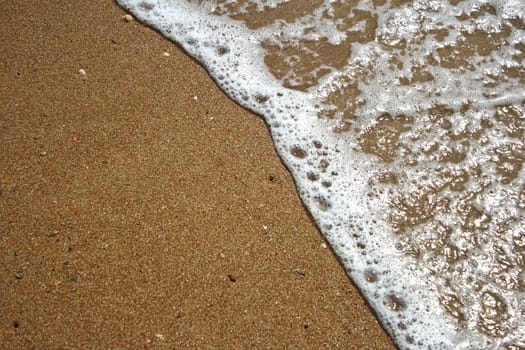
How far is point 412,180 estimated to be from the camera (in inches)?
95.8

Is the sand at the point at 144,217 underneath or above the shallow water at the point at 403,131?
underneath

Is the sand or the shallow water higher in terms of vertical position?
the shallow water

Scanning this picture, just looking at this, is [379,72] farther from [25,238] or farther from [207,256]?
[25,238]

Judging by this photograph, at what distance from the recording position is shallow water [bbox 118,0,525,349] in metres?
2.19

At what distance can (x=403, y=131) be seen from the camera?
256 cm

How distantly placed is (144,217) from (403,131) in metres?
1.36

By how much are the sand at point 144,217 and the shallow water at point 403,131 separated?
17cm

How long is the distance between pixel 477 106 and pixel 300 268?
1.33 metres

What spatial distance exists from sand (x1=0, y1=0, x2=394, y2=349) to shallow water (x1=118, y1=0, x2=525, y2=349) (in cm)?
17

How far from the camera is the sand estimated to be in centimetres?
202

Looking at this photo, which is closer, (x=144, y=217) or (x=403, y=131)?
(x=144, y=217)

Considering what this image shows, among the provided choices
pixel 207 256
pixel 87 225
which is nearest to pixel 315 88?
pixel 207 256

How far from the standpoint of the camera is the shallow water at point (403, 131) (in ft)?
7.20

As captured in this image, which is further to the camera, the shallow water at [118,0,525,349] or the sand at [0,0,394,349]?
the shallow water at [118,0,525,349]
